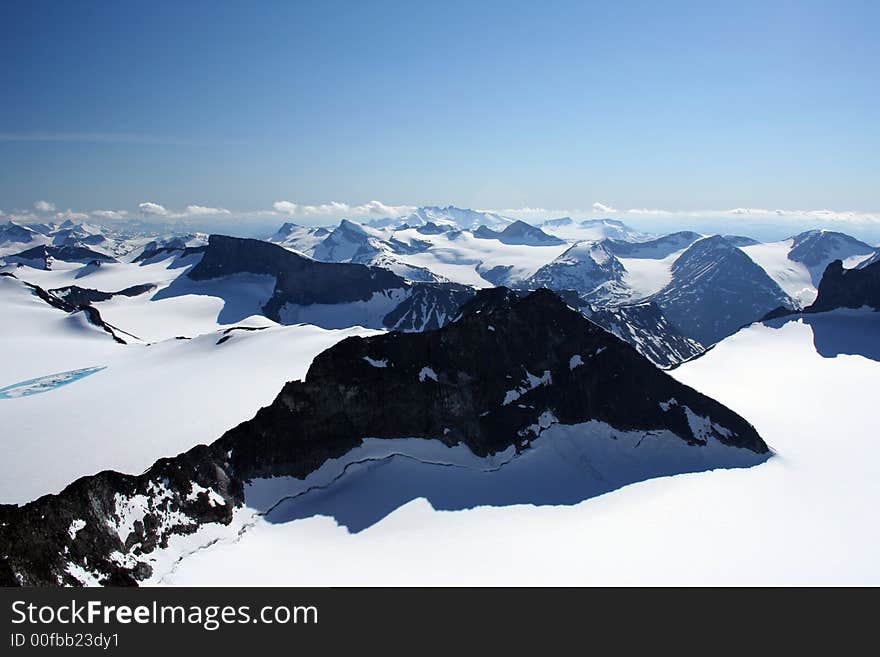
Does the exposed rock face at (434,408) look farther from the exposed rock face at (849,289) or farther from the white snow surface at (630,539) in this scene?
the exposed rock face at (849,289)

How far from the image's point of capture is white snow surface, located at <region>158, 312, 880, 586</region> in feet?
140

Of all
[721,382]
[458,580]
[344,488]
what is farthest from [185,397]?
[721,382]

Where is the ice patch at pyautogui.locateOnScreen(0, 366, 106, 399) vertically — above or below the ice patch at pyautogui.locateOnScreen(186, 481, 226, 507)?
below

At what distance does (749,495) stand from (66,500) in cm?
7177

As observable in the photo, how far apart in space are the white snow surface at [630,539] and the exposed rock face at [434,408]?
5026 mm

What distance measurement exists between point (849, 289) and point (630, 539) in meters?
159

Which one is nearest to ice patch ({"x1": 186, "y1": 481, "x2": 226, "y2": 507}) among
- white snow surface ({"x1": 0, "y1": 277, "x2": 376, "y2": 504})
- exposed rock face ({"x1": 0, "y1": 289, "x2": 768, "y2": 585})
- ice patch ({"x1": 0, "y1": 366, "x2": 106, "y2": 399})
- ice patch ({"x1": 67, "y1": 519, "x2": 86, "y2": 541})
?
exposed rock face ({"x1": 0, "y1": 289, "x2": 768, "y2": 585})

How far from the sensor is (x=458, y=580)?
141ft

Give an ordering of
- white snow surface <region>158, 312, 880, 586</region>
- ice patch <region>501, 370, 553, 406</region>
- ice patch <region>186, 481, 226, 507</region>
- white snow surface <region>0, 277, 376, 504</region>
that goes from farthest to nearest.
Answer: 1. ice patch <region>501, 370, 553, 406</region>
2. white snow surface <region>0, 277, 376, 504</region>
3. ice patch <region>186, 481, 226, 507</region>
4. white snow surface <region>158, 312, 880, 586</region>

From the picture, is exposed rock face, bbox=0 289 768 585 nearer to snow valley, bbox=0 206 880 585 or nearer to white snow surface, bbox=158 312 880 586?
snow valley, bbox=0 206 880 585

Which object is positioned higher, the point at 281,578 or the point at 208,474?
the point at 208,474

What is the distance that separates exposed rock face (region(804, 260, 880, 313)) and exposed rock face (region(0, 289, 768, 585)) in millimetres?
120390

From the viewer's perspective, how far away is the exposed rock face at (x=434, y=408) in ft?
150

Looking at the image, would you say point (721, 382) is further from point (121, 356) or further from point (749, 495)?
point (121, 356)
